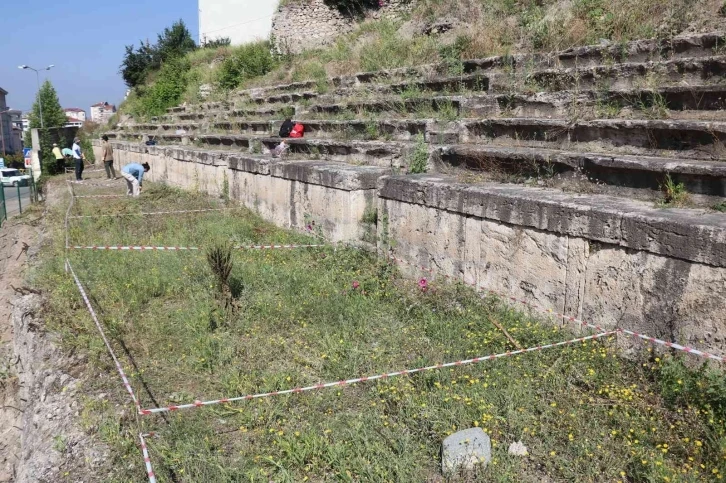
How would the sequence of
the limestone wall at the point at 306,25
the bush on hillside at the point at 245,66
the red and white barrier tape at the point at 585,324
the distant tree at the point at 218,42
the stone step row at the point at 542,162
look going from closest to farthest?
the red and white barrier tape at the point at 585,324 → the stone step row at the point at 542,162 → the bush on hillside at the point at 245,66 → the limestone wall at the point at 306,25 → the distant tree at the point at 218,42

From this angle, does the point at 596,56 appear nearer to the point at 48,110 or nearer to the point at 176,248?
the point at 176,248

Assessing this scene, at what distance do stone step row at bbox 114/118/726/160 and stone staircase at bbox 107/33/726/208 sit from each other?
0.03ft

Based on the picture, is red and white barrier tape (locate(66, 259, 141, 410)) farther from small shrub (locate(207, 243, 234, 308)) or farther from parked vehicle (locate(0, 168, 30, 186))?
parked vehicle (locate(0, 168, 30, 186))

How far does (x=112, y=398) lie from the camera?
390 cm

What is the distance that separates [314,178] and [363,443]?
177 inches

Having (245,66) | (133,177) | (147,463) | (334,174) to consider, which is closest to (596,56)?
(334,174)

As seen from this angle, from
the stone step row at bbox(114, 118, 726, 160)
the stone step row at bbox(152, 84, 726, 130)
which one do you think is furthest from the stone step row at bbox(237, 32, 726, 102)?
the stone step row at bbox(114, 118, 726, 160)

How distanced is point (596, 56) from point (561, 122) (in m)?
1.75

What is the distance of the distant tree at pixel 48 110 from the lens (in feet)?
128

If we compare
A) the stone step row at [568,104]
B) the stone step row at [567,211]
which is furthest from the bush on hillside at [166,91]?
the stone step row at [567,211]

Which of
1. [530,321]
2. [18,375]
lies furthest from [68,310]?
[530,321]

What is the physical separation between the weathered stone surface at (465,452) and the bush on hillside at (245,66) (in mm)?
18558

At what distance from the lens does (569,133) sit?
5754mm

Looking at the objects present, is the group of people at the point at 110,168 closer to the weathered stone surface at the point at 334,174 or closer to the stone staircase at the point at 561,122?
the stone staircase at the point at 561,122
